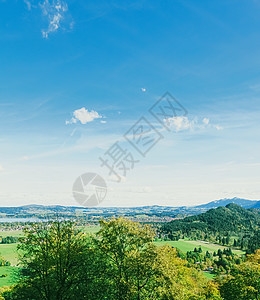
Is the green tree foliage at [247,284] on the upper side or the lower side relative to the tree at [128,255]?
lower

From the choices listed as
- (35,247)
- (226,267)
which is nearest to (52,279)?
(35,247)

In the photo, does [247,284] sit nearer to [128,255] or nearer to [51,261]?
[128,255]

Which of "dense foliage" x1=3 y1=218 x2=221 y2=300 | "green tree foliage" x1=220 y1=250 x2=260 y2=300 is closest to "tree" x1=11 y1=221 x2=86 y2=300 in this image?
"dense foliage" x1=3 y1=218 x2=221 y2=300

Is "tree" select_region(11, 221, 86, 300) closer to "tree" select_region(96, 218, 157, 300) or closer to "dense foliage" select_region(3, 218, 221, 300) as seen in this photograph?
"dense foliage" select_region(3, 218, 221, 300)

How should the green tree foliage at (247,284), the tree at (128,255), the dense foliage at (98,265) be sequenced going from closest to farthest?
the dense foliage at (98,265) < the tree at (128,255) < the green tree foliage at (247,284)

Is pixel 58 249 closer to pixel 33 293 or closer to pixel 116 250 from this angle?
pixel 33 293

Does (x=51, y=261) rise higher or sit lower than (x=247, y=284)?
higher

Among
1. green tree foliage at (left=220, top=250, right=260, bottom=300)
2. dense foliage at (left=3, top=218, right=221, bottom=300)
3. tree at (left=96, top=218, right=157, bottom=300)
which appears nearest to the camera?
dense foliage at (left=3, top=218, right=221, bottom=300)

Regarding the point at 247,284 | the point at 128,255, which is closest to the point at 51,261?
the point at 128,255

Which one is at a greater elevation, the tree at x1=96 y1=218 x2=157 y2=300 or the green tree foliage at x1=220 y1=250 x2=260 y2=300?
the tree at x1=96 y1=218 x2=157 y2=300

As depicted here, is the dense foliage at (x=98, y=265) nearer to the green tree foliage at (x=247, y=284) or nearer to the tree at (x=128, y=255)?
the tree at (x=128, y=255)

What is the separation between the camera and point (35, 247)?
75.2ft

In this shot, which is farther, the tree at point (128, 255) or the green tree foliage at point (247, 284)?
the green tree foliage at point (247, 284)

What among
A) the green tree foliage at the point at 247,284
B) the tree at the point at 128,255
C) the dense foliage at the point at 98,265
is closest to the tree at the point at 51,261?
the dense foliage at the point at 98,265
